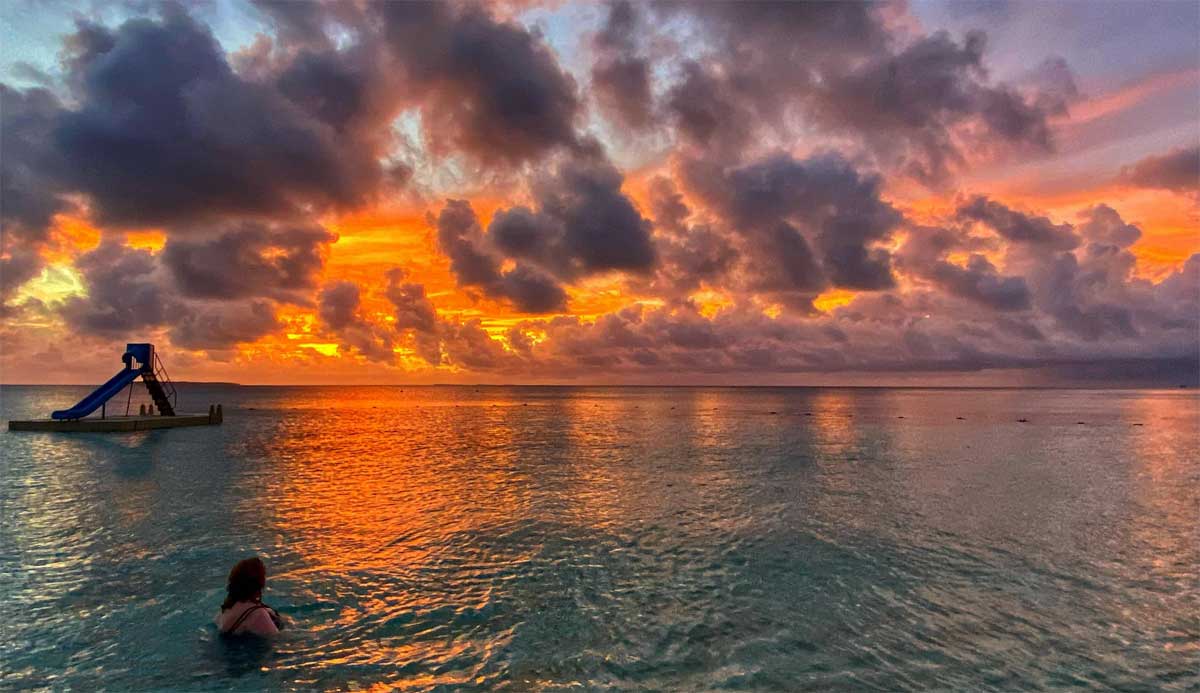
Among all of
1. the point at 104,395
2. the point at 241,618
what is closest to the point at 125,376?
the point at 104,395

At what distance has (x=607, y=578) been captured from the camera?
19844 millimetres

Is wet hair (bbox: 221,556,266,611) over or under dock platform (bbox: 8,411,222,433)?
under

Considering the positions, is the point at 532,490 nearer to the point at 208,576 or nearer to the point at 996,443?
the point at 208,576

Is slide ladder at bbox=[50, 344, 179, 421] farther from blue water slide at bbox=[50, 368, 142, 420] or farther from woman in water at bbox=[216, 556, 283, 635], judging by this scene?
woman in water at bbox=[216, 556, 283, 635]

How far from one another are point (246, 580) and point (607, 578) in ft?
34.7

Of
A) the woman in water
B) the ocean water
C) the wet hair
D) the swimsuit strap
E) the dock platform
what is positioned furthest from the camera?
the dock platform

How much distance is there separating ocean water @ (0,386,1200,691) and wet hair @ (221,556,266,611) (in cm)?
118

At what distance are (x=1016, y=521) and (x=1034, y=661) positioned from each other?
18226 mm

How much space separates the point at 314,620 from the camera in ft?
52.5

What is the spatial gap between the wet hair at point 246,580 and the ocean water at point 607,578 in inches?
46.6

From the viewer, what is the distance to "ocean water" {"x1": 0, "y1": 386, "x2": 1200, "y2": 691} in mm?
13531

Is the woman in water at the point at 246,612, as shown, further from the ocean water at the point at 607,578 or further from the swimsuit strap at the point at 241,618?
the ocean water at the point at 607,578

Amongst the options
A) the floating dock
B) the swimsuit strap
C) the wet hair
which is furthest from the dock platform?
the wet hair

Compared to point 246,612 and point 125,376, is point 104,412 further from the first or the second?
point 246,612
